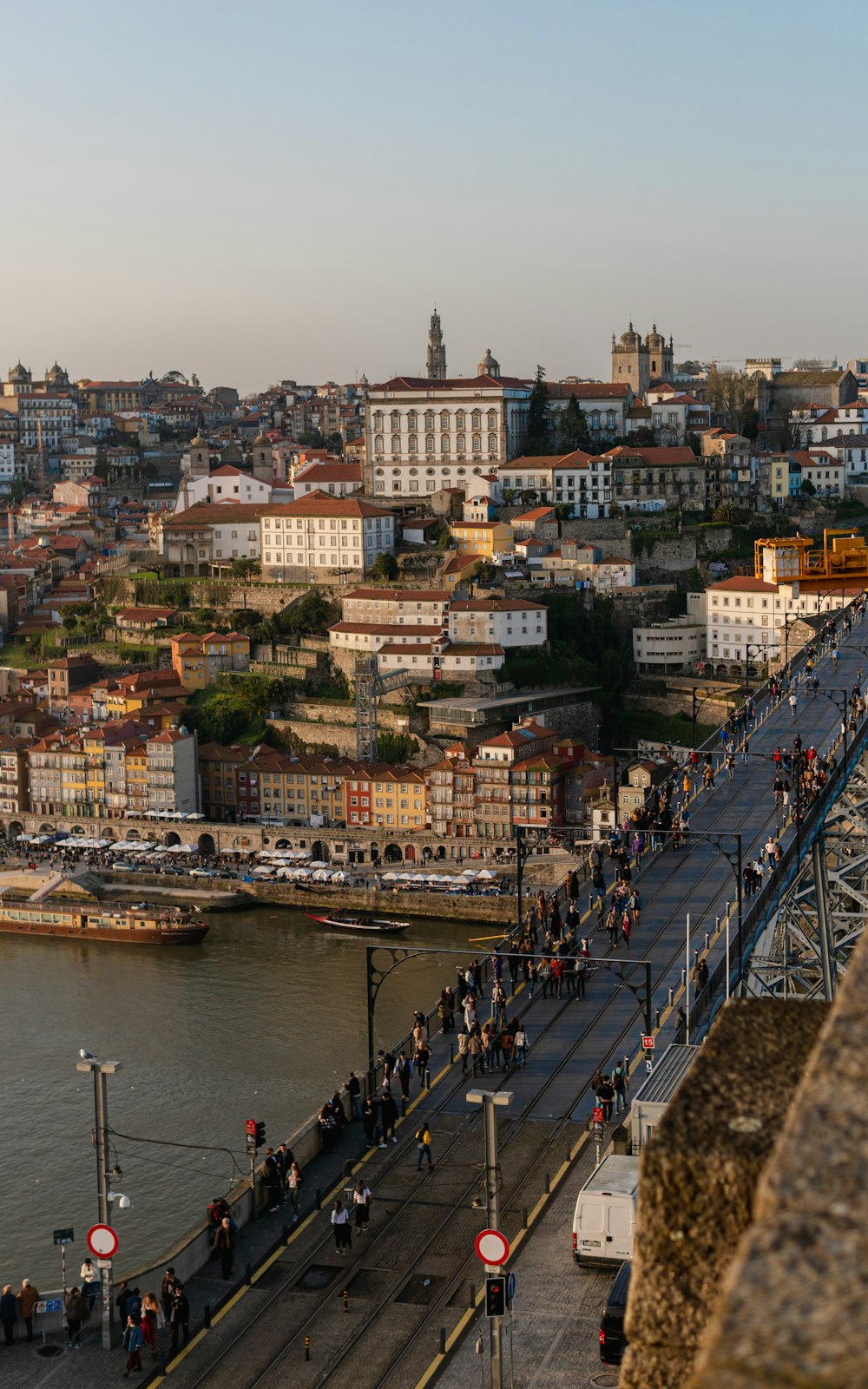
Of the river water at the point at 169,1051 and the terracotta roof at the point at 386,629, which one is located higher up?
the terracotta roof at the point at 386,629

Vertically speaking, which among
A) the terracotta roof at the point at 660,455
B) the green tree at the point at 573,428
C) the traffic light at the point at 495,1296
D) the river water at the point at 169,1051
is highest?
the green tree at the point at 573,428

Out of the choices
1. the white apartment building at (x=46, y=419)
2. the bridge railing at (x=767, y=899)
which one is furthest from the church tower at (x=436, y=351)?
the bridge railing at (x=767, y=899)

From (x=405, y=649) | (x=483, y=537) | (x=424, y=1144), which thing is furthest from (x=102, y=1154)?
(x=483, y=537)

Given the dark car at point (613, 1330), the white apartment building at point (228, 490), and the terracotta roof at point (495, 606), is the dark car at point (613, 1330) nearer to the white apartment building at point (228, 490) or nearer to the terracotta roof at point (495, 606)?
the terracotta roof at point (495, 606)

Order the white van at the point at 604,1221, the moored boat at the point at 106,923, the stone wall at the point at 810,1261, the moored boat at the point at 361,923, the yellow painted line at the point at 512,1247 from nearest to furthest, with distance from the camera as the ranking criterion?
the stone wall at the point at 810,1261 < the yellow painted line at the point at 512,1247 < the white van at the point at 604,1221 < the moored boat at the point at 361,923 < the moored boat at the point at 106,923

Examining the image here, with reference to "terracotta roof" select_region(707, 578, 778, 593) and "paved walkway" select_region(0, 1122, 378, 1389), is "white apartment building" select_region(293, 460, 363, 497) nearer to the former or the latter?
"terracotta roof" select_region(707, 578, 778, 593)

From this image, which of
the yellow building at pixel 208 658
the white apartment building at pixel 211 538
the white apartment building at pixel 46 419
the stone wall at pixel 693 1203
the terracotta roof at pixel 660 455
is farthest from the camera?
the white apartment building at pixel 46 419

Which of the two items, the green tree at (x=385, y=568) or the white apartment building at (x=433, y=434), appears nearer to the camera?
the green tree at (x=385, y=568)

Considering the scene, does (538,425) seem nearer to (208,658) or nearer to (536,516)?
(536,516)
